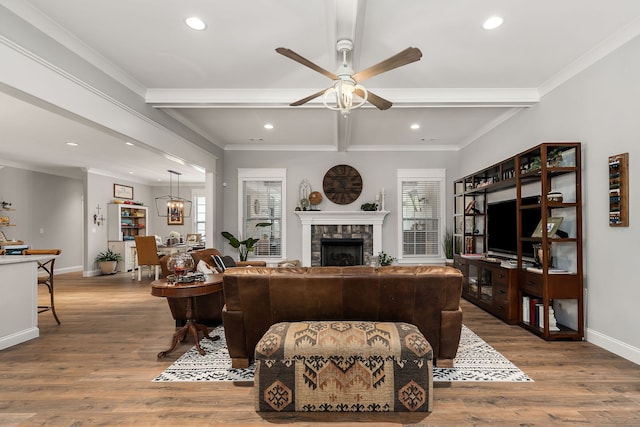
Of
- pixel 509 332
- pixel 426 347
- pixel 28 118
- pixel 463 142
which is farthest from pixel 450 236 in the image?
pixel 28 118

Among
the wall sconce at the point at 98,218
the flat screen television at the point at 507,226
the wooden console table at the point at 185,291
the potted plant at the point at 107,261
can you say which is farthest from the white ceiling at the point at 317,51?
the potted plant at the point at 107,261

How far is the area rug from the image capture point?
267 centimetres

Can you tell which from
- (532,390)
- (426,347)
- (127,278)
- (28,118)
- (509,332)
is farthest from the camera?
(127,278)

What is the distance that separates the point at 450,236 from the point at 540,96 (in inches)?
125

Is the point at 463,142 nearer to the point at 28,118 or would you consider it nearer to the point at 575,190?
the point at 575,190

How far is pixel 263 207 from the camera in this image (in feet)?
22.9

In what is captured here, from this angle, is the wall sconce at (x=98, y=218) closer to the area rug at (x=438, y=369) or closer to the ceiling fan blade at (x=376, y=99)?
the area rug at (x=438, y=369)

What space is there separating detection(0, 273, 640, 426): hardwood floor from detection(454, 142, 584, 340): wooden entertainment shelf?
0.29 meters

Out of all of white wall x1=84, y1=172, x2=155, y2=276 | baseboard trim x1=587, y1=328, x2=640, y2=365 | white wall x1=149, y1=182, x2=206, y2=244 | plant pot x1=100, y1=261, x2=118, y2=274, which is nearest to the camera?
baseboard trim x1=587, y1=328, x2=640, y2=365

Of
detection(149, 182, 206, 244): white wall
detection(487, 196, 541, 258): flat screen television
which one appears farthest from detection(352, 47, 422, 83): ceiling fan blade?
detection(149, 182, 206, 244): white wall

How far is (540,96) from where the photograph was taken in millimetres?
4184

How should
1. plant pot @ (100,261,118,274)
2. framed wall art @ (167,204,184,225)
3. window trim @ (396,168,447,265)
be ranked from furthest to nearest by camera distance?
framed wall art @ (167,204,184,225)
plant pot @ (100,261,118,274)
window trim @ (396,168,447,265)

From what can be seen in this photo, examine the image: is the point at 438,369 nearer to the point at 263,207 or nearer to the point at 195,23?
the point at 195,23

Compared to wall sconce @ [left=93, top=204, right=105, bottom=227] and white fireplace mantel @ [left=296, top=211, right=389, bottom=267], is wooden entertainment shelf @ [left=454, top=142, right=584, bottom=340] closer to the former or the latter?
white fireplace mantel @ [left=296, top=211, right=389, bottom=267]
